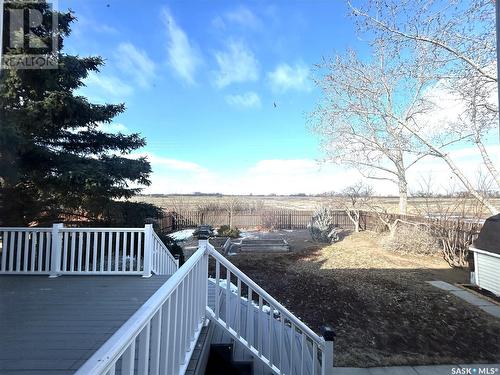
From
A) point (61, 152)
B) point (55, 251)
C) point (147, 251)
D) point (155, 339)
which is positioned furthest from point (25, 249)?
point (155, 339)

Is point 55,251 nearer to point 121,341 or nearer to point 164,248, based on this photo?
point 164,248

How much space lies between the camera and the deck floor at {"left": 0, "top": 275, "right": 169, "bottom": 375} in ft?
7.67

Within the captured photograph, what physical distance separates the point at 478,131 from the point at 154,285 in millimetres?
8307

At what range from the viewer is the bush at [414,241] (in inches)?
414

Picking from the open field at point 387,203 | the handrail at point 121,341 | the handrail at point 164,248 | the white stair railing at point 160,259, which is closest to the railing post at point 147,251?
the white stair railing at point 160,259

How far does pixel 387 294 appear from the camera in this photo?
21.0ft

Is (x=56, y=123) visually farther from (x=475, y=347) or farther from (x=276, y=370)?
(x=475, y=347)

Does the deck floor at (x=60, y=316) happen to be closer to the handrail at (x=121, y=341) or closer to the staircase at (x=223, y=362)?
the staircase at (x=223, y=362)

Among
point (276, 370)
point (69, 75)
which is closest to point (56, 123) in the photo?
point (69, 75)
